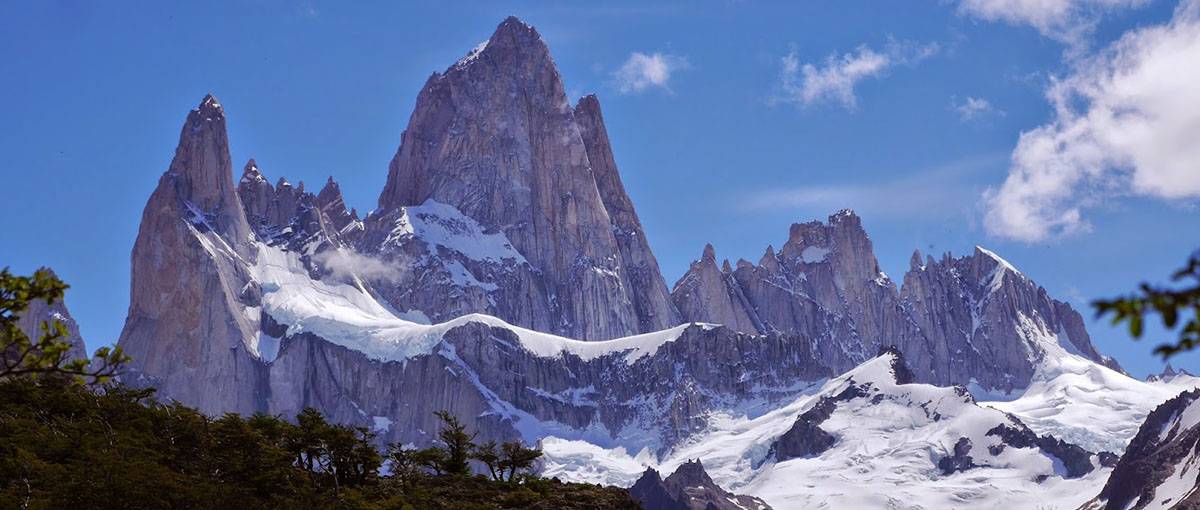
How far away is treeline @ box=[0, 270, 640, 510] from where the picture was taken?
6291cm

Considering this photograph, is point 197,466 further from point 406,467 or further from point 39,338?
point 39,338

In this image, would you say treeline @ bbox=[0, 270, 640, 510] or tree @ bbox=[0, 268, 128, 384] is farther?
treeline @ bbox=[0, 270, 640, 510]

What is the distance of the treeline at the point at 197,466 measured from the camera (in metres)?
62.9

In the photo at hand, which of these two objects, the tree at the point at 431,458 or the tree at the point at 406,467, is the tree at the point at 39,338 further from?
the tree at the point at 431,458

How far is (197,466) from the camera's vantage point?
239 feet

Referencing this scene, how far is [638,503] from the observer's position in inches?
3204

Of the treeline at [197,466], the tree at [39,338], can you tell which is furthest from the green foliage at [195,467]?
the tree at [39,338]

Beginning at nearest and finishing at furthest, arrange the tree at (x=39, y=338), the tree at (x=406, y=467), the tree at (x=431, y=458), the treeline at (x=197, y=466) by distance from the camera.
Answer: the tree at (x=39, y=338) → the treeline at (x=197, y=466) → the tree at (x=406, y=467) → the tree at (x=431, y=458)

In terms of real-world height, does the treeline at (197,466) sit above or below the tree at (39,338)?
above

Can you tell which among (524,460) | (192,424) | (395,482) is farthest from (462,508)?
(524,460)

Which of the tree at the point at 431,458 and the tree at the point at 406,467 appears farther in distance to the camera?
the tree at the point at 431,458

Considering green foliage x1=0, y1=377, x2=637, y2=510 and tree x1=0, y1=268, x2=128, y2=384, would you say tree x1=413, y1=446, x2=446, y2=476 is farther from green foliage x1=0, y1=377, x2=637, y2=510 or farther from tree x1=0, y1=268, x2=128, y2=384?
tree x1=0, y1=268, x2=128, y2=384

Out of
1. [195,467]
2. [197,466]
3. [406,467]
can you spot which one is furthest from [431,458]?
[195,467]

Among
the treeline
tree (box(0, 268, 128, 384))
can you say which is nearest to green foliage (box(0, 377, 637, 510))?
the treeline
